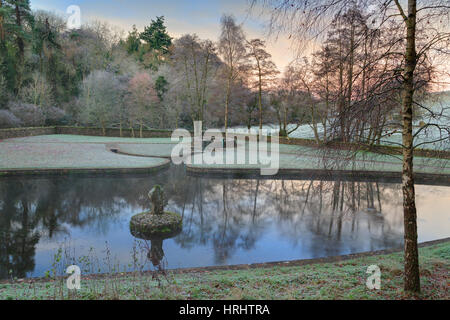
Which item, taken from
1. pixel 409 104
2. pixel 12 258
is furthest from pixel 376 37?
pixel 12 258

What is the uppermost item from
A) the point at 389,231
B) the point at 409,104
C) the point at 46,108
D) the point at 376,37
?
the point at 46,108

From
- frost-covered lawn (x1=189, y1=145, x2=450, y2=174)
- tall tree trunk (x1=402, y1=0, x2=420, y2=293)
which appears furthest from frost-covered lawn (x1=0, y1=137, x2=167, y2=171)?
tall tree trunk (x1=402, y1=0, x2=420, y2=293)

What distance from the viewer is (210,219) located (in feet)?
31.7

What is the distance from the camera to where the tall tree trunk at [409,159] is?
3.48 meters

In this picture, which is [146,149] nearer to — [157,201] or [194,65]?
[194,65]

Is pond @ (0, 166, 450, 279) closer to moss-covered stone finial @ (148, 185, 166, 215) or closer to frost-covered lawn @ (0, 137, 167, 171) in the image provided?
moss-covered stone finial @ (148, 185, 166, 215)

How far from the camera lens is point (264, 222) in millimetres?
9367

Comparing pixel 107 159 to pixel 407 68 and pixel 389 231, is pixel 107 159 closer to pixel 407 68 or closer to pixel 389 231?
pixel 389 231

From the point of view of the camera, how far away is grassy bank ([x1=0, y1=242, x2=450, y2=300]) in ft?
12.0

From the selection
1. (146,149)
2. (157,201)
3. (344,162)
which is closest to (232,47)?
(146,149)

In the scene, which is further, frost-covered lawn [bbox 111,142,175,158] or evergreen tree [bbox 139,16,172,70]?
evergreen tree [bbox 139,16,172,70]

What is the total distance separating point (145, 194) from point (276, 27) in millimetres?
9943

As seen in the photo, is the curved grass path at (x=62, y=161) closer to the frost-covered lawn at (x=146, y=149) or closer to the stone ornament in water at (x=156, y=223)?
the frost-covered lawn at (x=146, y=149)

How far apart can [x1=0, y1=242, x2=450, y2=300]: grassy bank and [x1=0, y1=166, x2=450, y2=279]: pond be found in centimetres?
81
